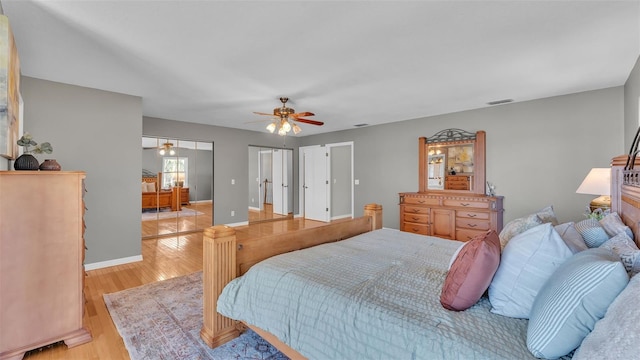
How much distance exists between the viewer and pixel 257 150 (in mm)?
7738

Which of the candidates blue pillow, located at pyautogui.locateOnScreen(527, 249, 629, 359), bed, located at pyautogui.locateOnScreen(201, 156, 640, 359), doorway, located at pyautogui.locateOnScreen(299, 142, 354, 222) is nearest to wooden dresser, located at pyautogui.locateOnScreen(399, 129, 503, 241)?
bed, located at pyautogui.locateOnScreen(201, 156, 640, 359)

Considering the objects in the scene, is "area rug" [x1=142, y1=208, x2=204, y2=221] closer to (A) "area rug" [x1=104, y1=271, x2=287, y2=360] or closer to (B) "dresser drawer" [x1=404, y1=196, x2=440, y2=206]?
(A) "area rug" [x1=104, y1=271, x2=287, y2=360]

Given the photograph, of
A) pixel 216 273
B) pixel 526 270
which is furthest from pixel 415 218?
pixel 216 273

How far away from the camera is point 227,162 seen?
20.9 ft

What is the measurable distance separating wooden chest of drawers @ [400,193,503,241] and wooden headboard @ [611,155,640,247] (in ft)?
8.08

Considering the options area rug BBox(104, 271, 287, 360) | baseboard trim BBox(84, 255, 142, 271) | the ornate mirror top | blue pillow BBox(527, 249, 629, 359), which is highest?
the ornate mirror top

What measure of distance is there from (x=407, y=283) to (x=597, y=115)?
4073 millimetres

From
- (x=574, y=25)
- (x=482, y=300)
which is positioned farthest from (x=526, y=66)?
(x=482, y=300)

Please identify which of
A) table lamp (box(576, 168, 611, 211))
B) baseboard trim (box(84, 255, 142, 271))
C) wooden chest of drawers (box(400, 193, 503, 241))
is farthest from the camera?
wooden chest of drawers (box(400, 193, 503, 241))

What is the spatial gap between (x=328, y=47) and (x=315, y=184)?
17.2ft

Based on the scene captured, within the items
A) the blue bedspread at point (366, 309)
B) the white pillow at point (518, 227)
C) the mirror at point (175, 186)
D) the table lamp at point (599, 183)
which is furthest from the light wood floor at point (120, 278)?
the table lamp at point (599, 183)

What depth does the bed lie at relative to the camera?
1.13 metres

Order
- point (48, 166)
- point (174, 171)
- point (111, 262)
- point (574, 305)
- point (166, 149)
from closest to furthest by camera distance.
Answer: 1. point (574, 305)
2. point (48, 166)
3. point (111, 262)
4. point (166, 149)
5. point (174, 171)

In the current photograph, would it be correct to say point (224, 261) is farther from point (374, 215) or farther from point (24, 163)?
point (374, 215)
